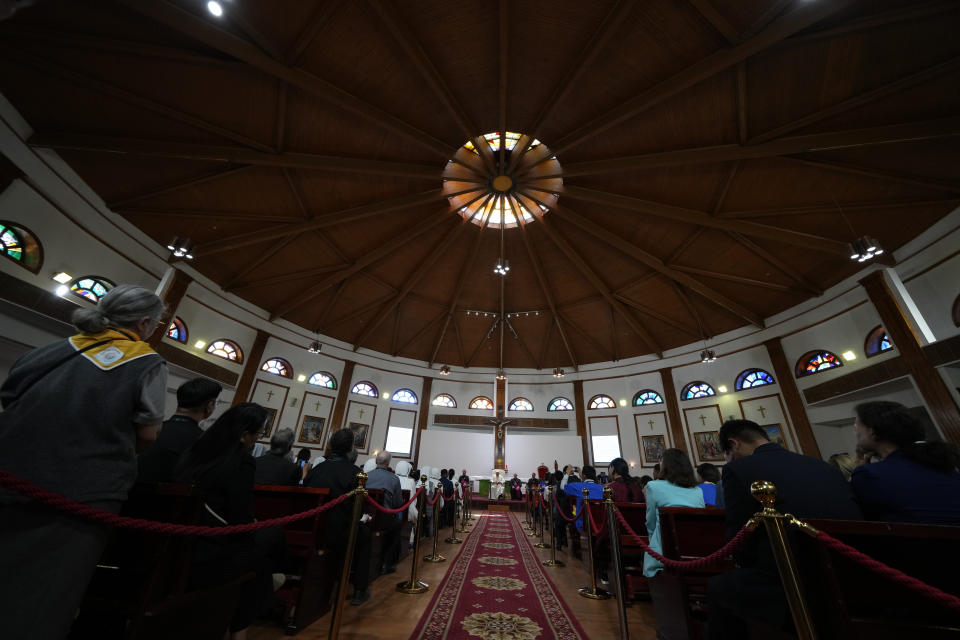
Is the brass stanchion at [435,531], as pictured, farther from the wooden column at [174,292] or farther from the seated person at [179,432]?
the wooden column at [174,292]

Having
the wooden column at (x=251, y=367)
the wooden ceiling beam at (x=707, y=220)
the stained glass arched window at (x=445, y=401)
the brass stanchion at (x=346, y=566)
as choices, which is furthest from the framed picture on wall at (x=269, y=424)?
the wooden ceiling beam at (x=707, y=220)

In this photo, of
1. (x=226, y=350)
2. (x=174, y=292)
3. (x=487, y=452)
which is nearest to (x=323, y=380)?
(x=226, y=350)

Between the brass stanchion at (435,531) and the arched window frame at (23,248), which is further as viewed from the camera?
the arched window frame at (23,248)

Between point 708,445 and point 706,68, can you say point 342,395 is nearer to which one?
point 708,445

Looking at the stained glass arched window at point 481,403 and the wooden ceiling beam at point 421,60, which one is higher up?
the wooden ceiling beam at point 421,60

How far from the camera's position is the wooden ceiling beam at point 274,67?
516 cm

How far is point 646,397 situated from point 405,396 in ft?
36.9

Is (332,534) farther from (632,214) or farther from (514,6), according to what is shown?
(632,214)

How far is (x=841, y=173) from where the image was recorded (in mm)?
7770

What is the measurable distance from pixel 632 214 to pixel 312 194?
923 centimetres

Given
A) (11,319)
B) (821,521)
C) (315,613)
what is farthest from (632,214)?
(11,319)

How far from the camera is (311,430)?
1399 cm

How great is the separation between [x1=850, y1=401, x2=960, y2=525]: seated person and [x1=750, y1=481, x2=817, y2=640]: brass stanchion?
2.27 feet

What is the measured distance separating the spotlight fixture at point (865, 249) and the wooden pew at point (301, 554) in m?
10.8
